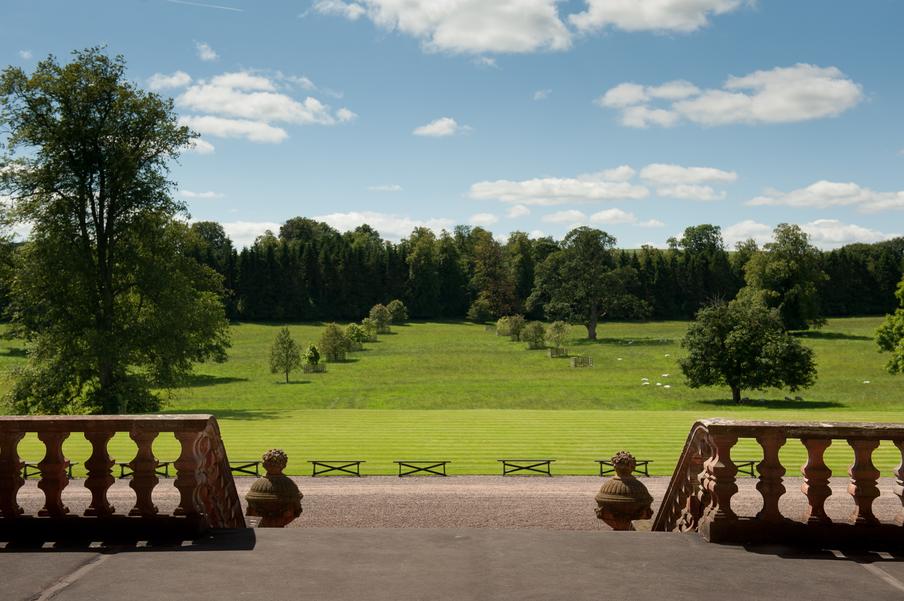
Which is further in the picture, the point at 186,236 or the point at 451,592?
the point at 186,236

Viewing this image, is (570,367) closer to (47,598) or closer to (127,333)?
(127,333)

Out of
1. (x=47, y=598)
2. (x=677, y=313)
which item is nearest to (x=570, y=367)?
(x=677, y=313)

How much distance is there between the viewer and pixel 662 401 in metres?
60.7

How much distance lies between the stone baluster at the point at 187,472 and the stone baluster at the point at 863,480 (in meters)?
6.59

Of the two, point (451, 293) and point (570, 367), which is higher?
point (451, 293)

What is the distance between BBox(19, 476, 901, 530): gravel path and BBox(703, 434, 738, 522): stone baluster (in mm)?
10402

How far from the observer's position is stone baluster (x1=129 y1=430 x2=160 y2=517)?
805 centimetres

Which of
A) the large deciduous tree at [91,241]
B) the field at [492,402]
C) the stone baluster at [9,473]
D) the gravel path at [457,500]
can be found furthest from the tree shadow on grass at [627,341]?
the stone baluster at [9,473]

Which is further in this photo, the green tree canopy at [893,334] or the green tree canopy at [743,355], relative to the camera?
the green tree canopy at [893,334]

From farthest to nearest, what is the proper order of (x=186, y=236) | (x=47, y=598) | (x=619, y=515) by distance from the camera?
(x=186, y=236), (x=619, y=515), (x=47, y=598)

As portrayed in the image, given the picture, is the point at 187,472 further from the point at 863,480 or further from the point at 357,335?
the point at 357,335

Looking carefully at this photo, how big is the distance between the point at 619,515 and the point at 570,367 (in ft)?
232

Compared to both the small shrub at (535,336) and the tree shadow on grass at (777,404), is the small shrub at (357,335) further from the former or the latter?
the tree shadow on grass at (777,404)

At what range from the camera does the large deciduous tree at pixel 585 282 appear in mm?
110875
